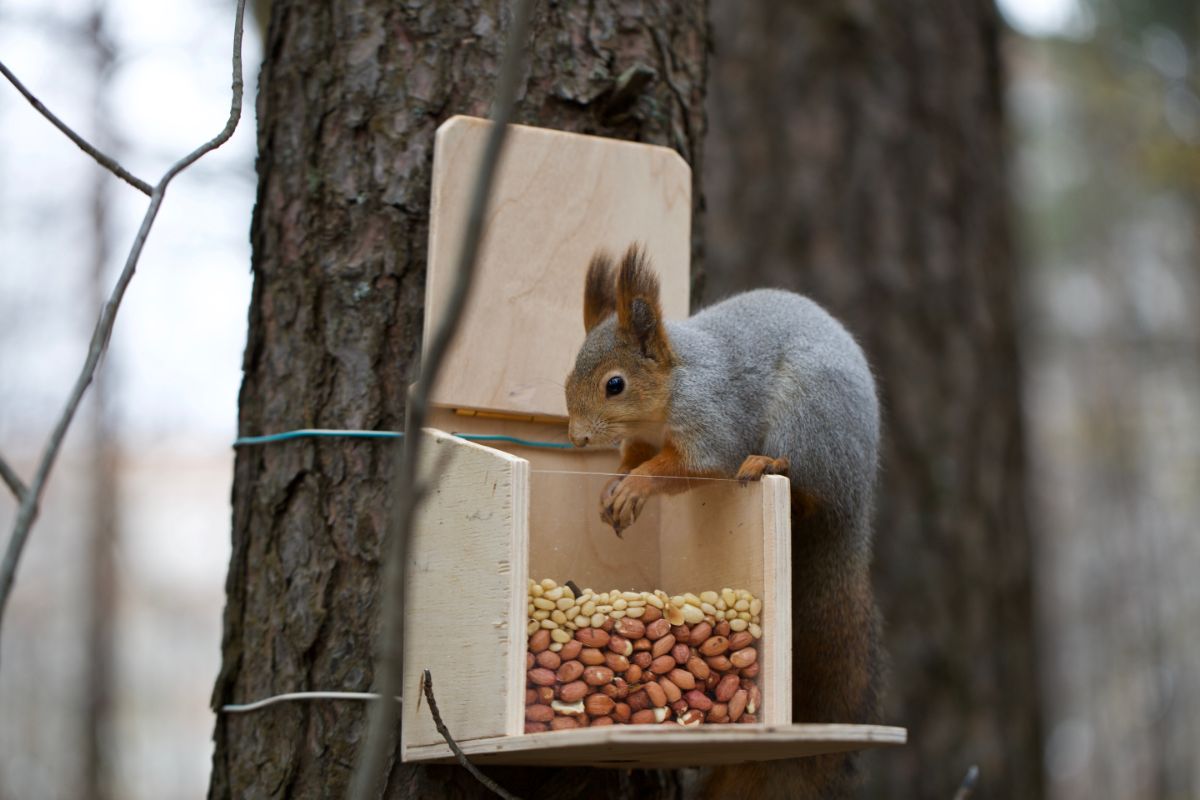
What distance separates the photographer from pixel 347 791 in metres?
2.04

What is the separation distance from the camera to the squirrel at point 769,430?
81.3 inches

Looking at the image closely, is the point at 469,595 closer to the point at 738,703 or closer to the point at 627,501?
the point at 627,501

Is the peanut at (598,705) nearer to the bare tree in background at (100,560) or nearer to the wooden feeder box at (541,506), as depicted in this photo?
the wooden feeder box at (541,506)

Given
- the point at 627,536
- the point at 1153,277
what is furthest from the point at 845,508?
the point at 1153,277

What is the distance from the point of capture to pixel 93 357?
116cm

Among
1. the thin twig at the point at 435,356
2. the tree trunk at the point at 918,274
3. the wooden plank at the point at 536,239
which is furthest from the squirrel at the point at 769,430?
the tree trunk at the point at 918,274

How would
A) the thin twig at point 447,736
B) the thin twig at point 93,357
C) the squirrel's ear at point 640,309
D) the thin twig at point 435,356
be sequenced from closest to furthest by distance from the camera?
the thin twig at point 435,356 → the thin twig at point 93,357 → the thin twig at point 447,736 → the squirrel's ear at point 640,309

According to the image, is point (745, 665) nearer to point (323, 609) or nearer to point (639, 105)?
point (323, 609)

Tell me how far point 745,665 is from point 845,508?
0.38 metres

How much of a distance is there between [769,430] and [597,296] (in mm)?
361

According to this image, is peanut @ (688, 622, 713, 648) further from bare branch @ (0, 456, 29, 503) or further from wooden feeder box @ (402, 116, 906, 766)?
bare branch @ (0, 456, 29, 503)

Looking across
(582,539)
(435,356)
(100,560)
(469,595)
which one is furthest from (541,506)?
(100,560)

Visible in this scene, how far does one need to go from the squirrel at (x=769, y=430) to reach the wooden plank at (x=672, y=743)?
360 millimetres

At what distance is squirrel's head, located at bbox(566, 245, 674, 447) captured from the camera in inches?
81.1
